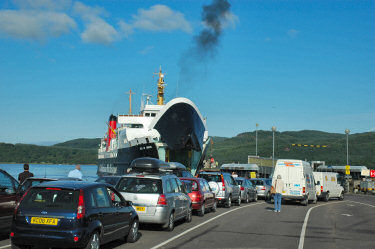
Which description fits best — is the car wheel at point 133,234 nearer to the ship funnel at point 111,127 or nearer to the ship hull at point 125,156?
the ship hull at point 125,156

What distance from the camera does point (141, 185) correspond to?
12281 mm

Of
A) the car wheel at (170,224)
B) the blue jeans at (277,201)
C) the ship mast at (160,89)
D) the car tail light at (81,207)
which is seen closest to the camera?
the car tail light at (81,207)

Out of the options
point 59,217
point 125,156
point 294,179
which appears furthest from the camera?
point 125,156

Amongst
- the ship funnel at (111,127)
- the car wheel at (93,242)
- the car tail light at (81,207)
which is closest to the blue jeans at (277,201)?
the car wheel at (93,242)

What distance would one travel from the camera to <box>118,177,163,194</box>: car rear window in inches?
478

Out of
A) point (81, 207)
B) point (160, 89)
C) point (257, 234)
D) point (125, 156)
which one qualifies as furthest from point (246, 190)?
point (160, 89)

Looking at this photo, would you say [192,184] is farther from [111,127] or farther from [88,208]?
[111,127]

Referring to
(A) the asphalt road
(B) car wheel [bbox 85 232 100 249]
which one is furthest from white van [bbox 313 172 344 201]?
(B) car wheel [bbox 85 232 100 249]

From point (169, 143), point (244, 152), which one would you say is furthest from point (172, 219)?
point (244, 152)

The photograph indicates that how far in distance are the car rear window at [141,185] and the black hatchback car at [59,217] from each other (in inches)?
141

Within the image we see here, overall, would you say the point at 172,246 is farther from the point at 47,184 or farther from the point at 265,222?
the point at 265,222

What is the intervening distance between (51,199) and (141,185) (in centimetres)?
446

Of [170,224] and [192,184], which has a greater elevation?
[192,184]

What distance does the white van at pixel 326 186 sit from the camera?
101ft
